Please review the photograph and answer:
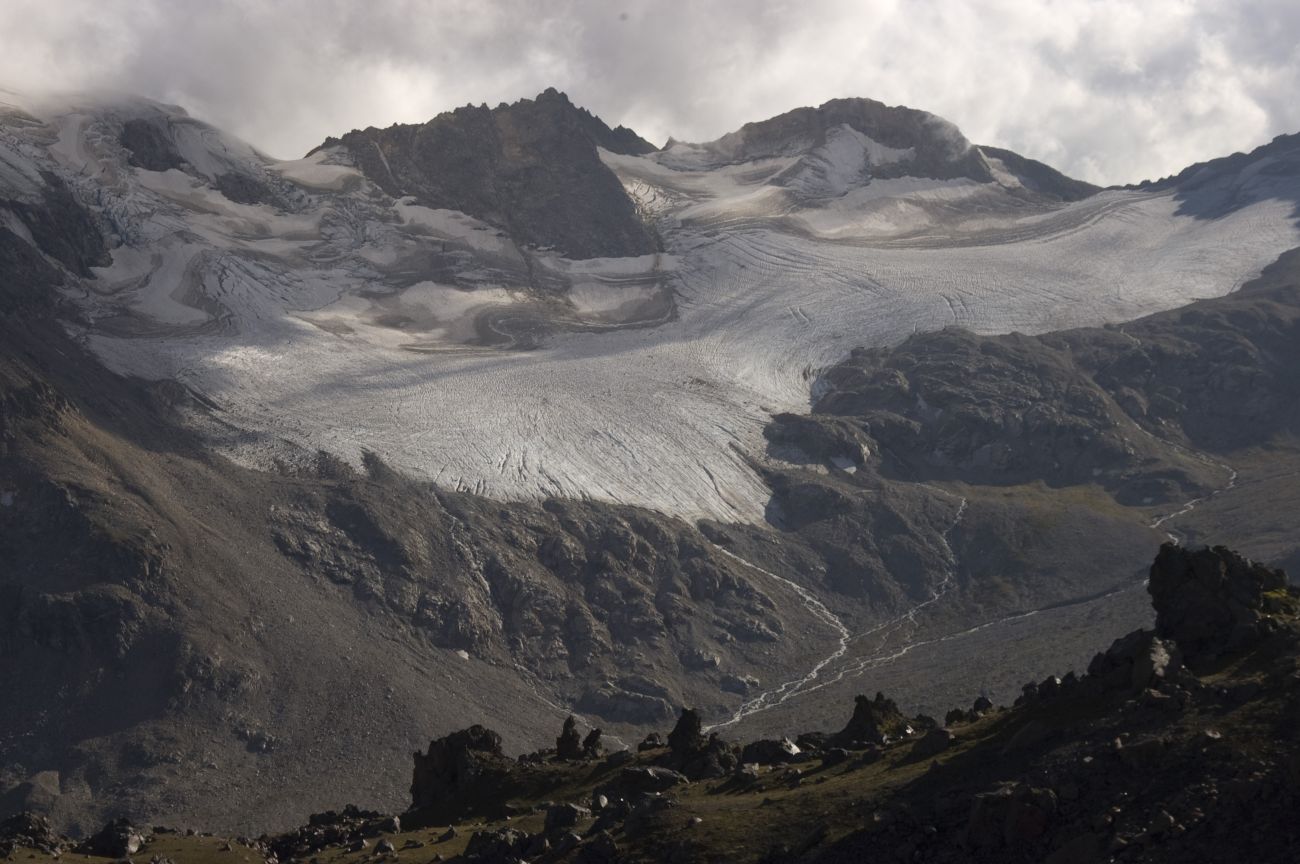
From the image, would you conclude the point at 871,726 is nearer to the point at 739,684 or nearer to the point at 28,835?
the point at 28,835

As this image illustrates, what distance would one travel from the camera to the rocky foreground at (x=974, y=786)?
37031 mm

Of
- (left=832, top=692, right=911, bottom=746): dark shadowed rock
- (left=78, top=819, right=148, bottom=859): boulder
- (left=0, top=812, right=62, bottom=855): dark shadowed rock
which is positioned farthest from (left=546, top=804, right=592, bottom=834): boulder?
(left=0, top=812, right=62, bottom=855): dark shadowed rock

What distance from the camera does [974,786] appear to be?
41750 mm

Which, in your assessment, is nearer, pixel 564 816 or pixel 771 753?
pixel 564 816

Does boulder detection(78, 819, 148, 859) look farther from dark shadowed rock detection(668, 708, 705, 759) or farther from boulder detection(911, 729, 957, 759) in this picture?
boulder detection(911, 729, 957, 759)

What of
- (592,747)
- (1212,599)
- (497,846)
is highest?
(1212,599)

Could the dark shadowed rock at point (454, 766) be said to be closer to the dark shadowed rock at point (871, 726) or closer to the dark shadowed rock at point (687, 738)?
the dark shadowed rock at point (687, 738)

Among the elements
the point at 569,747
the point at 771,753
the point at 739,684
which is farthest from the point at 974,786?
the point at 739,684

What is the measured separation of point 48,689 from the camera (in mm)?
141375

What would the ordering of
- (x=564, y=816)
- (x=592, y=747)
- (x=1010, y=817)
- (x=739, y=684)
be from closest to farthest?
(x=1010, y=817)
(x=564, y=816)
(x=592, y=747)
(x=739, y=684)

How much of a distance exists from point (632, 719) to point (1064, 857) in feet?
403

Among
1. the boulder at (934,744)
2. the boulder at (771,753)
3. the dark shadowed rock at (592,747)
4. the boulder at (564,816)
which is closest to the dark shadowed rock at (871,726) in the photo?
the boulder at (771,753)

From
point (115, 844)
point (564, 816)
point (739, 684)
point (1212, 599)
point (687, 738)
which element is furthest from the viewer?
point (739, 684)

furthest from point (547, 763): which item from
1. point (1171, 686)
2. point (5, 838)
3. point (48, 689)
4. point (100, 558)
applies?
point (100, 558)
